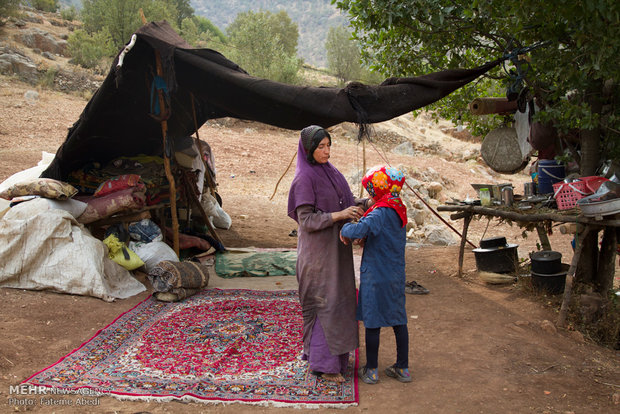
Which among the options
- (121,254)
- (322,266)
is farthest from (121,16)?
(322,266)

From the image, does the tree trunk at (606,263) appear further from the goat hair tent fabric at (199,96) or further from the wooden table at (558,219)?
the goat hair tent fabric at (199,96)

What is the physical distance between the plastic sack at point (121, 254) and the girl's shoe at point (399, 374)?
3190 millimetres

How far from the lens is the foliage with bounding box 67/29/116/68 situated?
19.4 metres

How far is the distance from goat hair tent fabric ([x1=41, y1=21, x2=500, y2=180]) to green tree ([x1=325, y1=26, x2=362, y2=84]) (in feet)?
78.0

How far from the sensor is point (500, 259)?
19.0 feet

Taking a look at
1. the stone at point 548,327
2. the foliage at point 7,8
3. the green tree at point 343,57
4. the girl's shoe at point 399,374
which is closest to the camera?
the girl's shoe at point 399,374

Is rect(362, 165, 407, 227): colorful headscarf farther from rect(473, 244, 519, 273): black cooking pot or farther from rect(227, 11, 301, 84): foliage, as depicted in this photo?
rect(227, 11, 301, 84): foliage

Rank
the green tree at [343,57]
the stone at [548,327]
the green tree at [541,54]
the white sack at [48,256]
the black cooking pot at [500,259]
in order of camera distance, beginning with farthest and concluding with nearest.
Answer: the green tree at [343,57]
the black cooking pot at [500,259]
the white sack at [48,256]
the stone at [548,327]
the green tree at [541,54]

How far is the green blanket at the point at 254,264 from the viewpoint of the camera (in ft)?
20.0

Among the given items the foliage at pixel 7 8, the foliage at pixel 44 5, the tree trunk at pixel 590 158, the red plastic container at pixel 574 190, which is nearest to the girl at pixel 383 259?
Answer: the red plastic container at pixel 574 190

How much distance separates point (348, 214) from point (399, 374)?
1.13 meters

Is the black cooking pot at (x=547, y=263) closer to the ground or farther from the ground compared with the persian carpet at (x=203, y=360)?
farther from the ground

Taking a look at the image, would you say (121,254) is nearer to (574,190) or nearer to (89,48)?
(574,190)

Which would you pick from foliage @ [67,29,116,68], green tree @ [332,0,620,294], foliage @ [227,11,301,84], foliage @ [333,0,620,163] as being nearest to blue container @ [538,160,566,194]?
green tree @ [332,0,620,294]
